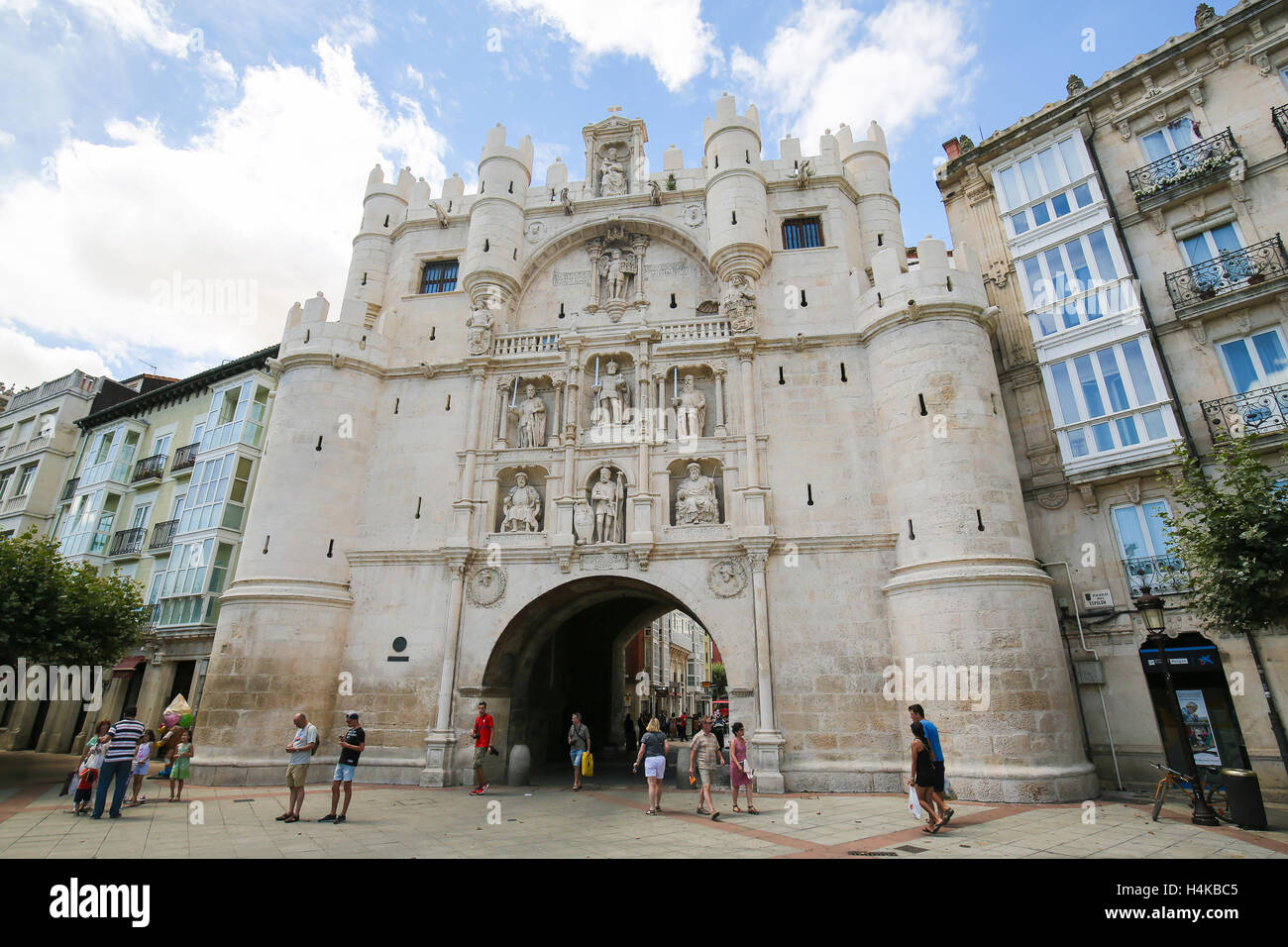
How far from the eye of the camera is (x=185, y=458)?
28.6 m

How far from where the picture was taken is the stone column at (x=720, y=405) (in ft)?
61.4

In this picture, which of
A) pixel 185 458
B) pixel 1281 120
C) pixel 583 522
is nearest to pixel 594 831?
pixel 583 522

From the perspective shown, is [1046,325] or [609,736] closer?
[1046,325]

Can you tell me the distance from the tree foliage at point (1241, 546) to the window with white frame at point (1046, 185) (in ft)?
30.5

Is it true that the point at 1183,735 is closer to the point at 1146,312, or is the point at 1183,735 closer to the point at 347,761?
the point at 1146,312

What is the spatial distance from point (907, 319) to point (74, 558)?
35953 mm

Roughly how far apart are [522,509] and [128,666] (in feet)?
63.6

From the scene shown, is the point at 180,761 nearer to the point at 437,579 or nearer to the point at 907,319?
the point at 437,579

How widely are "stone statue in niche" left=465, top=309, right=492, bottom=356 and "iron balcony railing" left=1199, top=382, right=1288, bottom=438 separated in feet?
62.1

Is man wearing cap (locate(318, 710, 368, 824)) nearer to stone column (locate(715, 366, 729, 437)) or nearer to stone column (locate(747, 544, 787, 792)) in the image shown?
stone column (locate(747, 544, 787, 792))

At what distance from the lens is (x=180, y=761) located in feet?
46.0

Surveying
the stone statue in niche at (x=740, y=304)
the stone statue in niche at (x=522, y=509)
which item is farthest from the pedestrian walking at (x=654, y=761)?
the stone statue in niche at (x=740, y=304)

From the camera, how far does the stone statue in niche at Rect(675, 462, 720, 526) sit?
1784 cm
